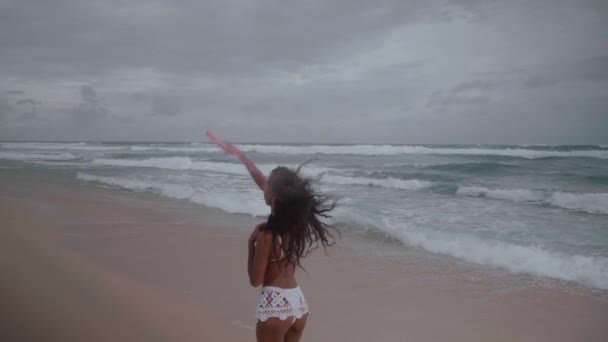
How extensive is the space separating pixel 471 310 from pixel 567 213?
27.6 ft

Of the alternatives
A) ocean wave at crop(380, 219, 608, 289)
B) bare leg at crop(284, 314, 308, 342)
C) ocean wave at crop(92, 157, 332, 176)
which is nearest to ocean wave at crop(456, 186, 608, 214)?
ocean wave at crop(380, 219, 608, 289)

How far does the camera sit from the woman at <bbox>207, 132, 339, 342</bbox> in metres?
2.16

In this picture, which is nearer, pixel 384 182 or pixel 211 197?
pixel 211 197

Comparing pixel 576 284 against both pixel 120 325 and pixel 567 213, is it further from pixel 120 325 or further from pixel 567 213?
pixel 567 213

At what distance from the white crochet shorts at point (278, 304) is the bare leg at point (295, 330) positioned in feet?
0.13

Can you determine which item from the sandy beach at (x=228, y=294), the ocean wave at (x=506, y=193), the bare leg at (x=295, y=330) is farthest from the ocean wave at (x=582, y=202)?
the bare leg at (x=295, y=330)

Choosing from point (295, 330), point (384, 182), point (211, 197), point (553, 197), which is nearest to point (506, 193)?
point (553, 197)

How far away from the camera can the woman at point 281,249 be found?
2.16m

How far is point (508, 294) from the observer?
515cm

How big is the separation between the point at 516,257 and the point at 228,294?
4.56m

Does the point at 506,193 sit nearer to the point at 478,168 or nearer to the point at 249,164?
the point at 478,168

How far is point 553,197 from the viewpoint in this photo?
531 inches

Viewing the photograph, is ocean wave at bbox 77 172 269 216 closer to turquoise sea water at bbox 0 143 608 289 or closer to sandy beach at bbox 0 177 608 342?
turquoise sea water at bbox 0 143 608 289

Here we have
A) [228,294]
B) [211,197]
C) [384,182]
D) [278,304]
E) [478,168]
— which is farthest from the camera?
[478,168]
